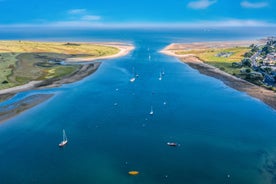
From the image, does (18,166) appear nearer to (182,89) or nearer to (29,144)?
(29,144)

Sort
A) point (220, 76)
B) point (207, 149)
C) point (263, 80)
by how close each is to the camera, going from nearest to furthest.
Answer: point (207, 149), point (263, 80), point (220, 76)

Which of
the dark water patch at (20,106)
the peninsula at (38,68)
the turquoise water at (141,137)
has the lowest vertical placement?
the turquoise water at (141,137)

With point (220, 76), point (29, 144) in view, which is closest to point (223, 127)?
point (29, 144)

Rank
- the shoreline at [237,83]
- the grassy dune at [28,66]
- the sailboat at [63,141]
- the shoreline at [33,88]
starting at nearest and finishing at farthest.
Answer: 1. the sailboat at [63,141]
2. the shoreline at [33,88]
3. the shoreline at [237,83]
4. the grassy dune at [28,66]

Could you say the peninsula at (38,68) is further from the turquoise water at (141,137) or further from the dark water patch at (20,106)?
the turquoise water at (141,137)

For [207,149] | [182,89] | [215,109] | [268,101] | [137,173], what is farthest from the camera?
[182,89]

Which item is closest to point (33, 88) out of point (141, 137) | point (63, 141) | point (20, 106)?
point (20, 106)

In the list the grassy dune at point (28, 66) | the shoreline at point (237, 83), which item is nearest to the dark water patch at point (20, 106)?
the grassy dune at point (28, 66)

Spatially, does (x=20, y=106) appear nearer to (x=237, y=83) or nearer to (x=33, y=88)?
(x=33, y=88)

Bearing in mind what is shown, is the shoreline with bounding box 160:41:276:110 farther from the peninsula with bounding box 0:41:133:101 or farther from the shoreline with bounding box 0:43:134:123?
the peninsula with bounding box 0:41:133:101
